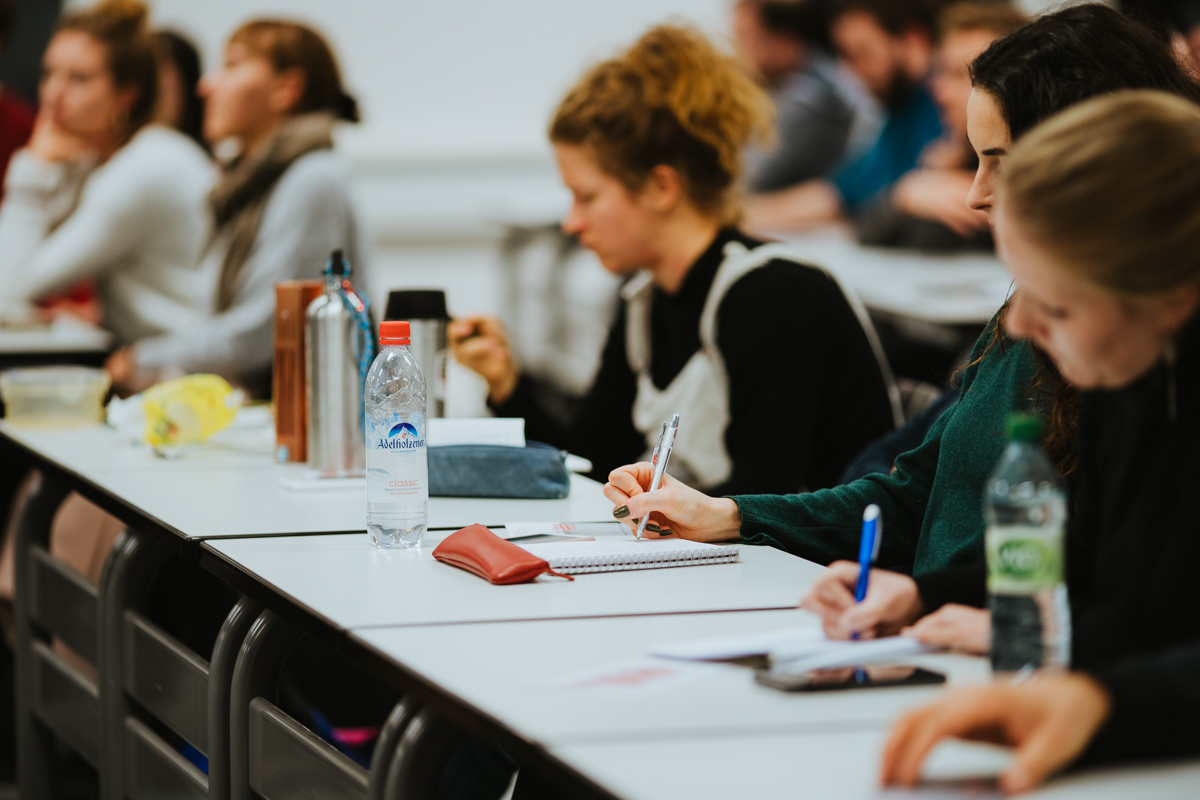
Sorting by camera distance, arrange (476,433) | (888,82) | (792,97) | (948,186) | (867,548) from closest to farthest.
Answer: (867,548) → (476,433) → (948,186) → (888,82) → (792,97)

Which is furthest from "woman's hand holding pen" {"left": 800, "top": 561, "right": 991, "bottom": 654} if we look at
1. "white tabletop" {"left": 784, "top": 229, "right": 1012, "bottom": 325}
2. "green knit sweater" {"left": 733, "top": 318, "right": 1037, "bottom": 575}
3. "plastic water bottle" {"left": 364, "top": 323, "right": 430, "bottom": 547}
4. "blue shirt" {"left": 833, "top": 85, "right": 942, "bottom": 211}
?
"blue shirt" {"left": 833, "top": 85, "right": 942, "bottom": 211}

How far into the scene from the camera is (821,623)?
1.12m

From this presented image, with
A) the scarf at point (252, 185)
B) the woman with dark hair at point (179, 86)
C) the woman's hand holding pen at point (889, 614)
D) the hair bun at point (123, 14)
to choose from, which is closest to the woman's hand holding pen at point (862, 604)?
the woman's hand holding pen at point (889, 614)

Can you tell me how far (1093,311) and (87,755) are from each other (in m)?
1.53

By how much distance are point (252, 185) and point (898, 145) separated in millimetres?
2702

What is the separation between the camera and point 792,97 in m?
5.38

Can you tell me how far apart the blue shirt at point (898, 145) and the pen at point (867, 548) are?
408 centimetres

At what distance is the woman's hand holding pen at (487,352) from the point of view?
Result: 87.4 inches

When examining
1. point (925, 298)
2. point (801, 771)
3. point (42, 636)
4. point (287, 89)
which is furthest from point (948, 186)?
point (801, 771)

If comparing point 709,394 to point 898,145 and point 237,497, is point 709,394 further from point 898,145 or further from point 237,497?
point 898,145

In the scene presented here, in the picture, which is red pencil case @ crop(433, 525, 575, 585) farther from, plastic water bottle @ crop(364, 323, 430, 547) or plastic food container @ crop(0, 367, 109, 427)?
plastic food container @ crop(0, 367, 109, 427)

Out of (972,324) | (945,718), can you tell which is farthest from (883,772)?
(972,324)

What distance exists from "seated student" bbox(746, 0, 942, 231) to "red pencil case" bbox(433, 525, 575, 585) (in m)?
3.70

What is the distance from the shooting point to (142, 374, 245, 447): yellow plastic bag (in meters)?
2.00
